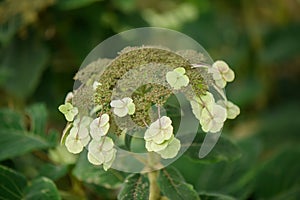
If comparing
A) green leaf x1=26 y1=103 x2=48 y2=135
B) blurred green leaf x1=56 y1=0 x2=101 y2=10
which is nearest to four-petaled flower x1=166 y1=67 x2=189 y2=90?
green leaf x1=26 y1=103 x2=48 y2=135

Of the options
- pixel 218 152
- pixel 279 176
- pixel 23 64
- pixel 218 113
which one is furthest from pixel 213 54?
pixel 218 113

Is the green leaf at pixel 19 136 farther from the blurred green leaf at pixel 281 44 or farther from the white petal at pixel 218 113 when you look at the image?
the blurred green leaf at pixel 281 44

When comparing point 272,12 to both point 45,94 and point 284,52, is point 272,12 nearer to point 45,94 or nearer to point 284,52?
point 284,52

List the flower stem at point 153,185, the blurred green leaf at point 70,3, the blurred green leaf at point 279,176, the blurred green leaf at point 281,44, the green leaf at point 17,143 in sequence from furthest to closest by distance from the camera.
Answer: the blurred green leaf at point 281,44 < the blurred green leaf at point 70,3 < the blurred green leaf at point 279,176 < the green leaf at point 17,143 < the flower stem at point 153,185

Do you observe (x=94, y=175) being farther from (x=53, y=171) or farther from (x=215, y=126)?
(x=215, y=126)

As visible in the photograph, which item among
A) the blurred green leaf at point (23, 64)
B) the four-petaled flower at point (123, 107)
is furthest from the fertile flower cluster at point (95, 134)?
the blurred green leaf at point (23, 64)

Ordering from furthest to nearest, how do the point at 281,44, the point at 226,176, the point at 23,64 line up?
1. the point at 281,44
2. the point at 23,64
3. the point at 226,176
